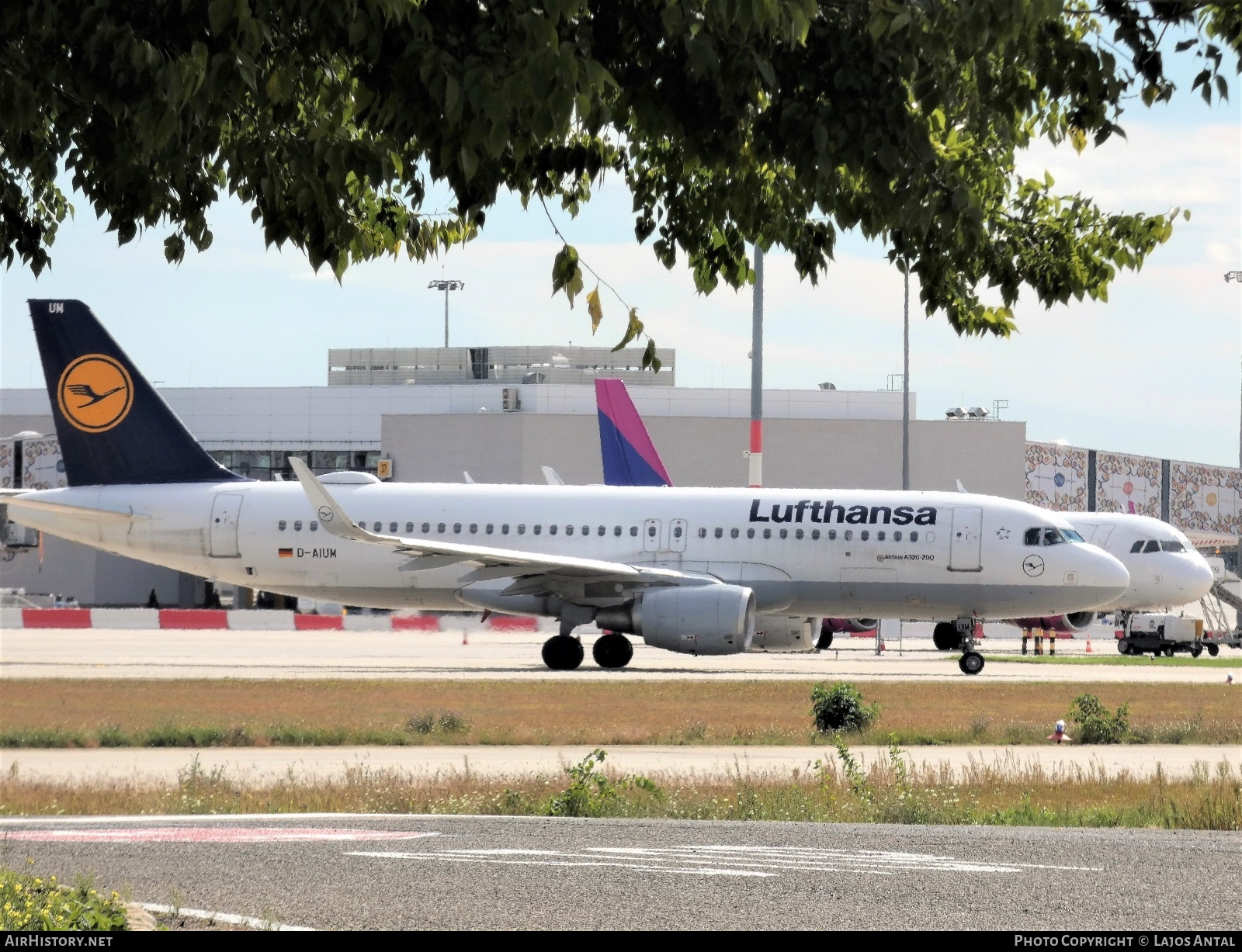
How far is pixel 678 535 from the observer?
34594 mm

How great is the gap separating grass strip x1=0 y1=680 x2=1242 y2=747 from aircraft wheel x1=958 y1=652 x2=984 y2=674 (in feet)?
5.79

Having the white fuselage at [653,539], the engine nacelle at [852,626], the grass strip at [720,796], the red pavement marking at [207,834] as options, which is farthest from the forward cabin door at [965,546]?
the red pavement marking at [207,834]

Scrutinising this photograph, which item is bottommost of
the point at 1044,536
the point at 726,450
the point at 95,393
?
the point at 1044,536

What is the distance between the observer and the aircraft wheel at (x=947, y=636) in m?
35.6

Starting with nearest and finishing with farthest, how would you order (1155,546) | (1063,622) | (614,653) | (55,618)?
(614,653), (1155,546), (55,618), (1063,622)

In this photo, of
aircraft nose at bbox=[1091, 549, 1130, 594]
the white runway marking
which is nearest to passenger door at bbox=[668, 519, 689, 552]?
aircraft nose at bbox=[1091, 549, 1130, 594]

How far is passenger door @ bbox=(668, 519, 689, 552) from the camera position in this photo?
34500mm

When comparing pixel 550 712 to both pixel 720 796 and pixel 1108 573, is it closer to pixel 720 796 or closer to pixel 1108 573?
pixel 720 796

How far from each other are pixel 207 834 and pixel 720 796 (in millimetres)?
4942

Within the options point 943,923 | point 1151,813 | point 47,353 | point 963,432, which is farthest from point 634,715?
point 963,432

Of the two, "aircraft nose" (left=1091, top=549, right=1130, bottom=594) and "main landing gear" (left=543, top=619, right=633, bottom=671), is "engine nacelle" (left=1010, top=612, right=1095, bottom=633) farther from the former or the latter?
"main landing gear" (left=543, top=619, right=633, bottom=671)

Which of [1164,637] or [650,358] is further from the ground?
[650,358]

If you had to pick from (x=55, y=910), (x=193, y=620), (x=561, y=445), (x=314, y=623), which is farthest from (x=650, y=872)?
(x=561, y=445)

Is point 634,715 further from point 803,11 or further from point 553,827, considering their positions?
point 803,11
